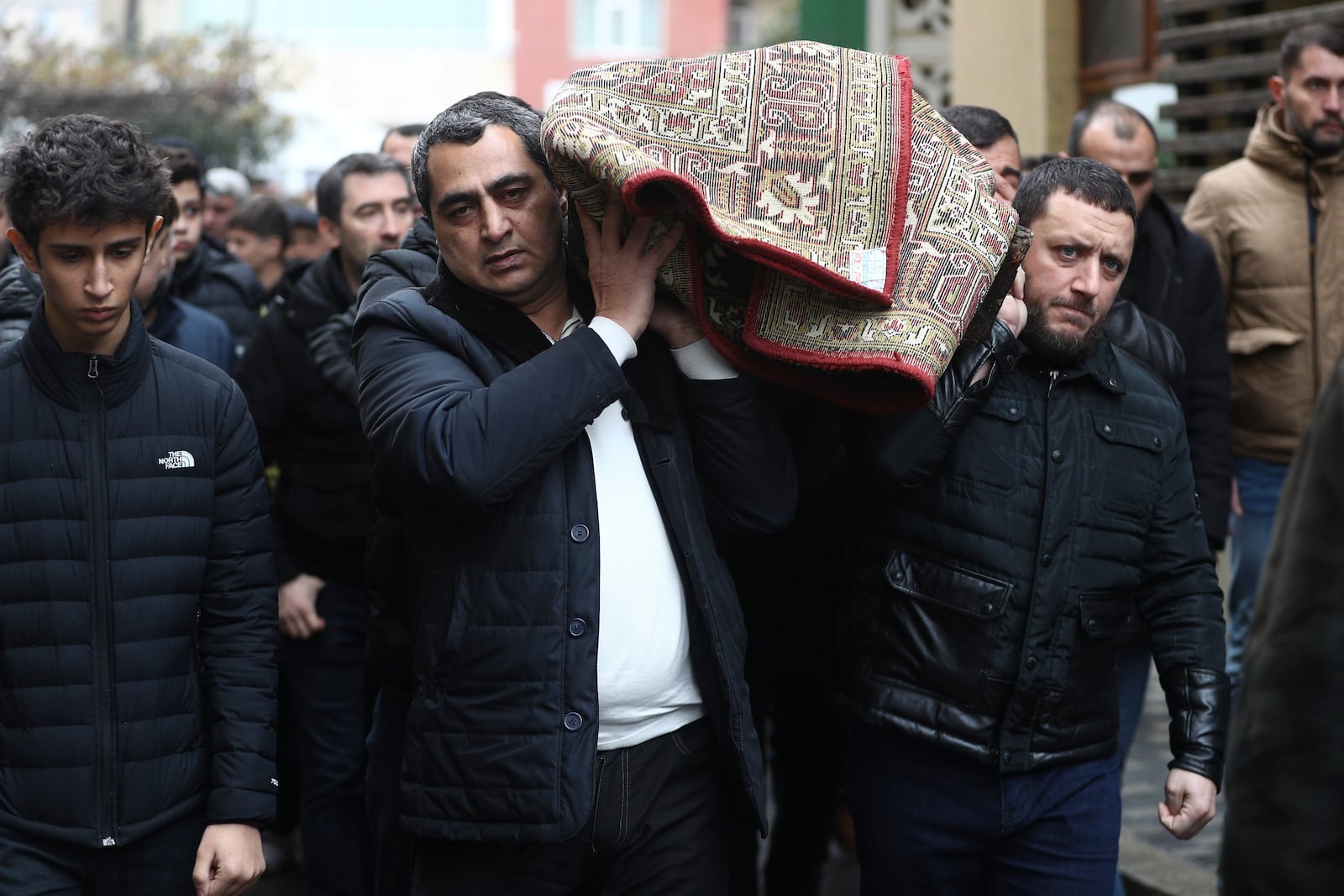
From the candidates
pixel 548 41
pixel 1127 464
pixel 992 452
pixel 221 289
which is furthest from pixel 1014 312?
pixel 548 41

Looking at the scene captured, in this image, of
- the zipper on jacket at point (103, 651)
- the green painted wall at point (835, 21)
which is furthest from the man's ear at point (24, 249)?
the green painted wall at point (835, 21)

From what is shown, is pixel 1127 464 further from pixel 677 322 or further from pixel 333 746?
pixel 333 746

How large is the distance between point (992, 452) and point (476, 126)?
47.3 inches

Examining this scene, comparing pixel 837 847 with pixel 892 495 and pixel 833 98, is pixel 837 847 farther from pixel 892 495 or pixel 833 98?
pixel 833 98

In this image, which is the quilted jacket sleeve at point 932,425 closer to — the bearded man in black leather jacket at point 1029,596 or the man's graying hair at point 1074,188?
the bearded man in black leather jacket at point 1029,596

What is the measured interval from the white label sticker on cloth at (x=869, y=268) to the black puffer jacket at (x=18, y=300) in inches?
89.8

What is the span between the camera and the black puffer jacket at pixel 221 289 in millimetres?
6168

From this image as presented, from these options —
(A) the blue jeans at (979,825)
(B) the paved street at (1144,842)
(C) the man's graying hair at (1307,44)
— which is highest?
(C) the man's graying hair at (1307,44)

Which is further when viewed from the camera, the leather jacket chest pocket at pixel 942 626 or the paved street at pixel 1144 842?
the paved street at pixel 1144 842

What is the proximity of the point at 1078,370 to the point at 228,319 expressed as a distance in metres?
3.84

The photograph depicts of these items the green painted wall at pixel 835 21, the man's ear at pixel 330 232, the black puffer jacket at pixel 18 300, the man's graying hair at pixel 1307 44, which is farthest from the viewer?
the green painted wall at pixel 835 21

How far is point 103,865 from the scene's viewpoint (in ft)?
10.3

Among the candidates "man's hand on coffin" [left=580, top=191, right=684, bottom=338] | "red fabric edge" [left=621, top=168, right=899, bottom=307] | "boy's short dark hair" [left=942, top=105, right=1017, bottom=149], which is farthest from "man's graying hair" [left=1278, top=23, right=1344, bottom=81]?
"man's hand on coffin" [left=580, top=191, right=684, bottom=338]

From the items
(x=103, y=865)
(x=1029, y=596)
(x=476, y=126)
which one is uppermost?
(x=476, y=126)
